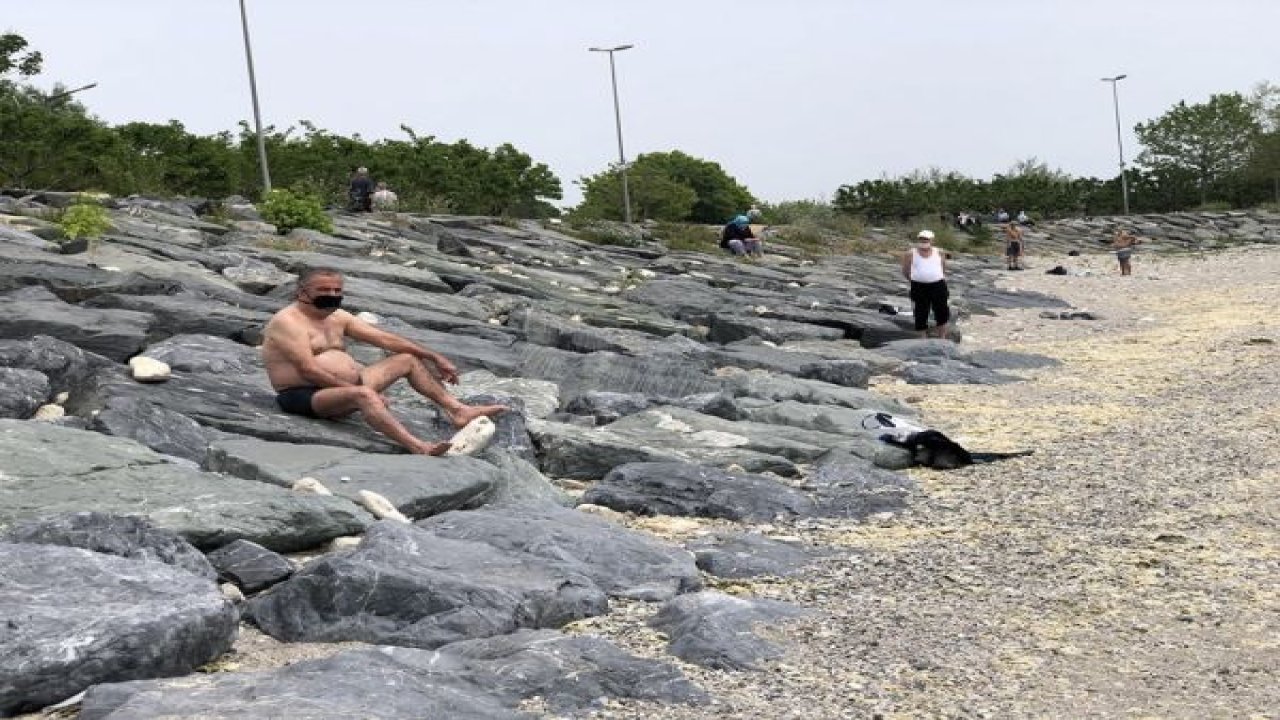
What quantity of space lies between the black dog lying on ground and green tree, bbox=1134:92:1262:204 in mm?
71630

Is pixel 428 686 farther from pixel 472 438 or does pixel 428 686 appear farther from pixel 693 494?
pixel 693 494

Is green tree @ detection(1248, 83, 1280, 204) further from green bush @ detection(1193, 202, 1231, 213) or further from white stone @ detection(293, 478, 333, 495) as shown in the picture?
white stone @ detection(293, 478, 333, 495)

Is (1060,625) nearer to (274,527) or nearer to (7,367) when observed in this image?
(274,527)

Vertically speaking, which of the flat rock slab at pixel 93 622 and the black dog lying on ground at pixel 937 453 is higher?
the flat rock slab at pixel 93 622

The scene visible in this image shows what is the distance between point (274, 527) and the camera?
20.9 ft

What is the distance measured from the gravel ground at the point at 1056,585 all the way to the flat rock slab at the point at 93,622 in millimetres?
1489

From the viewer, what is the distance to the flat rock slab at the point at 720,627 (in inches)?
216

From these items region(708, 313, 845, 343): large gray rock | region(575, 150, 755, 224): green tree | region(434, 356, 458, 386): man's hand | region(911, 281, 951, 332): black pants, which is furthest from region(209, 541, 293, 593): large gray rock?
region(575, 150, 755, 224): green tree

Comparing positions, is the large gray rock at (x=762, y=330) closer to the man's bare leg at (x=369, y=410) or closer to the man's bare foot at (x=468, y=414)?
the man's bare foot at (x=468, y=414)

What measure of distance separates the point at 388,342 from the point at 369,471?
1.48 m

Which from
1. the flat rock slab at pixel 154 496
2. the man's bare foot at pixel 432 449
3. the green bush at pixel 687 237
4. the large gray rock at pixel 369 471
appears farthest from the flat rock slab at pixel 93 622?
the green bush at pixel 687 237

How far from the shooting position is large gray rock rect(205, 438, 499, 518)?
7.26 meters

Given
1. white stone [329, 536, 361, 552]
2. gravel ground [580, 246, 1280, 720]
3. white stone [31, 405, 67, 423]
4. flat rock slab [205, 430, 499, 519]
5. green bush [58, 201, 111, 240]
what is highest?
green bush [58, 201, 111, 240]

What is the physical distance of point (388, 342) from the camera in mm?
8844
